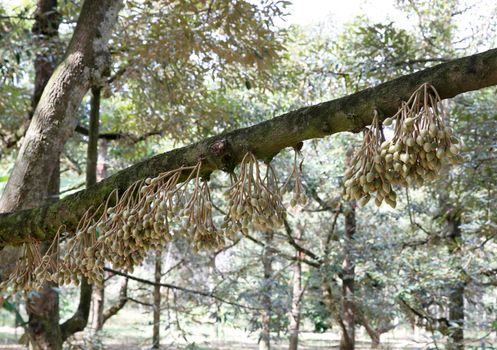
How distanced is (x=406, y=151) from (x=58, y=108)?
6.06 ft

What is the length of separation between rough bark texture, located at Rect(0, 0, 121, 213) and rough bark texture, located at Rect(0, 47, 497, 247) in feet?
1.85

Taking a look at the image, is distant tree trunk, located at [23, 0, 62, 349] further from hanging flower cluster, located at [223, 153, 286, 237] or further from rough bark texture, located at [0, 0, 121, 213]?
hanging flower cluster, located at [223, 153, 286, 237]

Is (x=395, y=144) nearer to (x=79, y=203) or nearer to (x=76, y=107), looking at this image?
(x=79, y=203)

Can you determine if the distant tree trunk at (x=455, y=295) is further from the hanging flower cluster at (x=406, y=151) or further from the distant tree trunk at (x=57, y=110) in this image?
the hanging flower cluster at (x=406, y=151)

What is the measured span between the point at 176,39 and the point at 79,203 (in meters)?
2.76

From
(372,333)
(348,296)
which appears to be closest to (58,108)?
(348,296)

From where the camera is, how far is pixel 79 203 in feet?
5.66

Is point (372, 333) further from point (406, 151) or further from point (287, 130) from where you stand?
point (406, 151)

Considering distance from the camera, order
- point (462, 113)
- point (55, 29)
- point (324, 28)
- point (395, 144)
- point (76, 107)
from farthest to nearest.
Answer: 1. point (324, 28)
2. point (462, 113)
3. point (55, 29)
4. point (76, 107)
5. point (395, 144)

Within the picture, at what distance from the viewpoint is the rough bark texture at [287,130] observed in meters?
1.11

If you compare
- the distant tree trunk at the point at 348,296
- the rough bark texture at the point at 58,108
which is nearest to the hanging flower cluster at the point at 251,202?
the rough bark texture at the point at 58,108

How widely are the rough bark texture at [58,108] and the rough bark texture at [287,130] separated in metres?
0.56

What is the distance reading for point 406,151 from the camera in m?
1.07

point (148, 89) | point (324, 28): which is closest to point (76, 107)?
point (148, 89)
